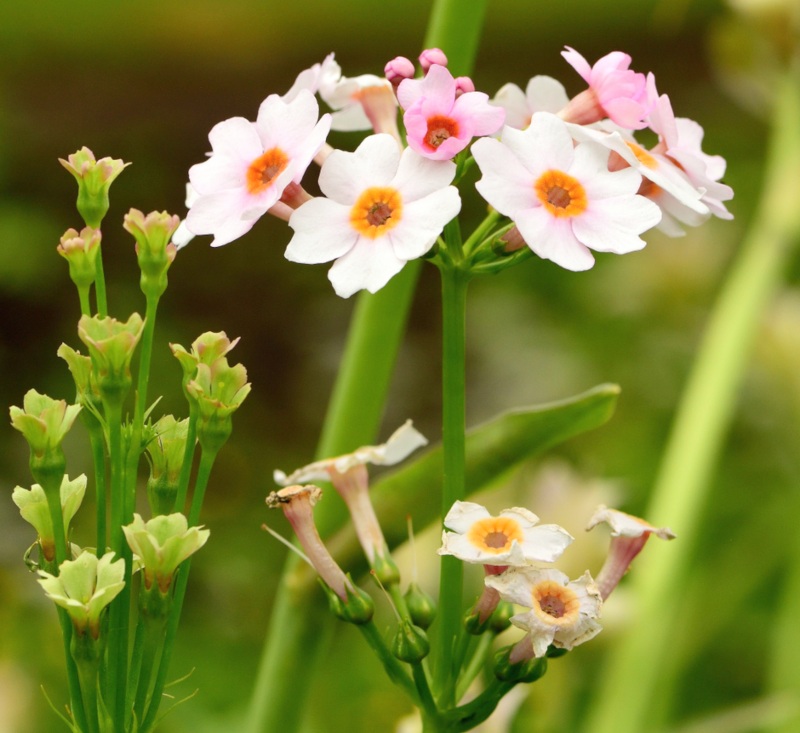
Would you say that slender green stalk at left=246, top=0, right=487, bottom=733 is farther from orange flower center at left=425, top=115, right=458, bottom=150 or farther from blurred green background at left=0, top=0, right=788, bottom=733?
orange flower center at left=425, top=115, right=458, bottom=150

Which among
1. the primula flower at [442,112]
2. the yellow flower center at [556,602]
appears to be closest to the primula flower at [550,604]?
the yellow flower center at [556,602]

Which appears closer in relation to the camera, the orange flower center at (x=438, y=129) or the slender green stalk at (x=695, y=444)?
the orange flower center at (x=438, y=129)

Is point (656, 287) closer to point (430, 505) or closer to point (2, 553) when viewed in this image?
point (2, 553)

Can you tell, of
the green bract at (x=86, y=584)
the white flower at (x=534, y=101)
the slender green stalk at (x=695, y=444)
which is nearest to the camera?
the green bract at (x=86, y=584)

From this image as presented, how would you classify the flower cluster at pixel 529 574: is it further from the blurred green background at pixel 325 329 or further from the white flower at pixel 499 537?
the blurred green background at pixel 325 329

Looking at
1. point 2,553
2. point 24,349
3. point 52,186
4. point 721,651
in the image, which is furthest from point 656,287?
point 52,186

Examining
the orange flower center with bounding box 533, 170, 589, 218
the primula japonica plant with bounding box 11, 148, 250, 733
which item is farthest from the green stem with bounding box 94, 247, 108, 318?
the orange flower center with bounding box 533, 170, 589, 218

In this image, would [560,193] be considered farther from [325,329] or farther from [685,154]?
[325,329]
